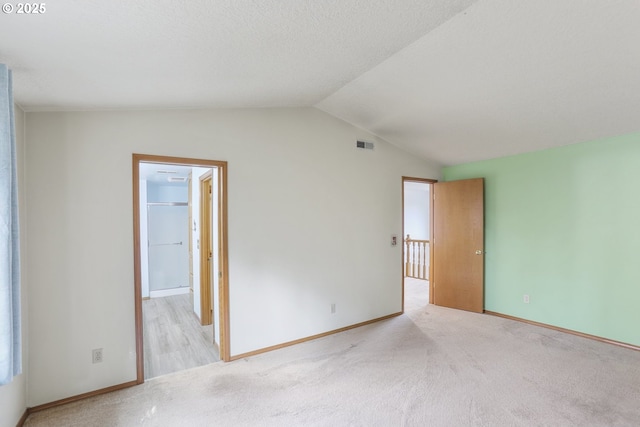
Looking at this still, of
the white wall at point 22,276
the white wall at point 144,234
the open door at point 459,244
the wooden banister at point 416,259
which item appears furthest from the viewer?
the wooden banister at point 416,259

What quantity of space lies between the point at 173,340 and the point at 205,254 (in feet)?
3.54

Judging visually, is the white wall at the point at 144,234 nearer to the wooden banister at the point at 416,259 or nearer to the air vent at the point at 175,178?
the air vent at the point at 175,178

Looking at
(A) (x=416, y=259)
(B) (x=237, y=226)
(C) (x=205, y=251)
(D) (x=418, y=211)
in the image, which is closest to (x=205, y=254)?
(C) (x=205, y=251)

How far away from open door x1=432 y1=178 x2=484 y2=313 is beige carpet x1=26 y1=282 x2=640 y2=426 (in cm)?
113

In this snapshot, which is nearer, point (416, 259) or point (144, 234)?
point (144, 234)

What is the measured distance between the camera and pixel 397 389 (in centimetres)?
256

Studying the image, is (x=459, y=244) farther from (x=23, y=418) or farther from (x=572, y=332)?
(x=23, y=418)

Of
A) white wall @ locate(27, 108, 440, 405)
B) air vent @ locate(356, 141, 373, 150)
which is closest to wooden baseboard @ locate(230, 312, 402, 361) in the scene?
white wall @ locate(27, 108, 440, 405)

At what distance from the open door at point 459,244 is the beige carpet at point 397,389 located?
113 cm

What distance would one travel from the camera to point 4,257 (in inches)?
61.4

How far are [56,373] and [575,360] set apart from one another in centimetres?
456

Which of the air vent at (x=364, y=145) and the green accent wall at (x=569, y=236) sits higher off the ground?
the air vent at (x=364, y=145)

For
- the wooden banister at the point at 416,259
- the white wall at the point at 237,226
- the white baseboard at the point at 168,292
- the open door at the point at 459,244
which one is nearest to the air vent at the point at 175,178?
the white baseboard at the point at 168,292

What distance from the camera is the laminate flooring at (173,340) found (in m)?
3.08
